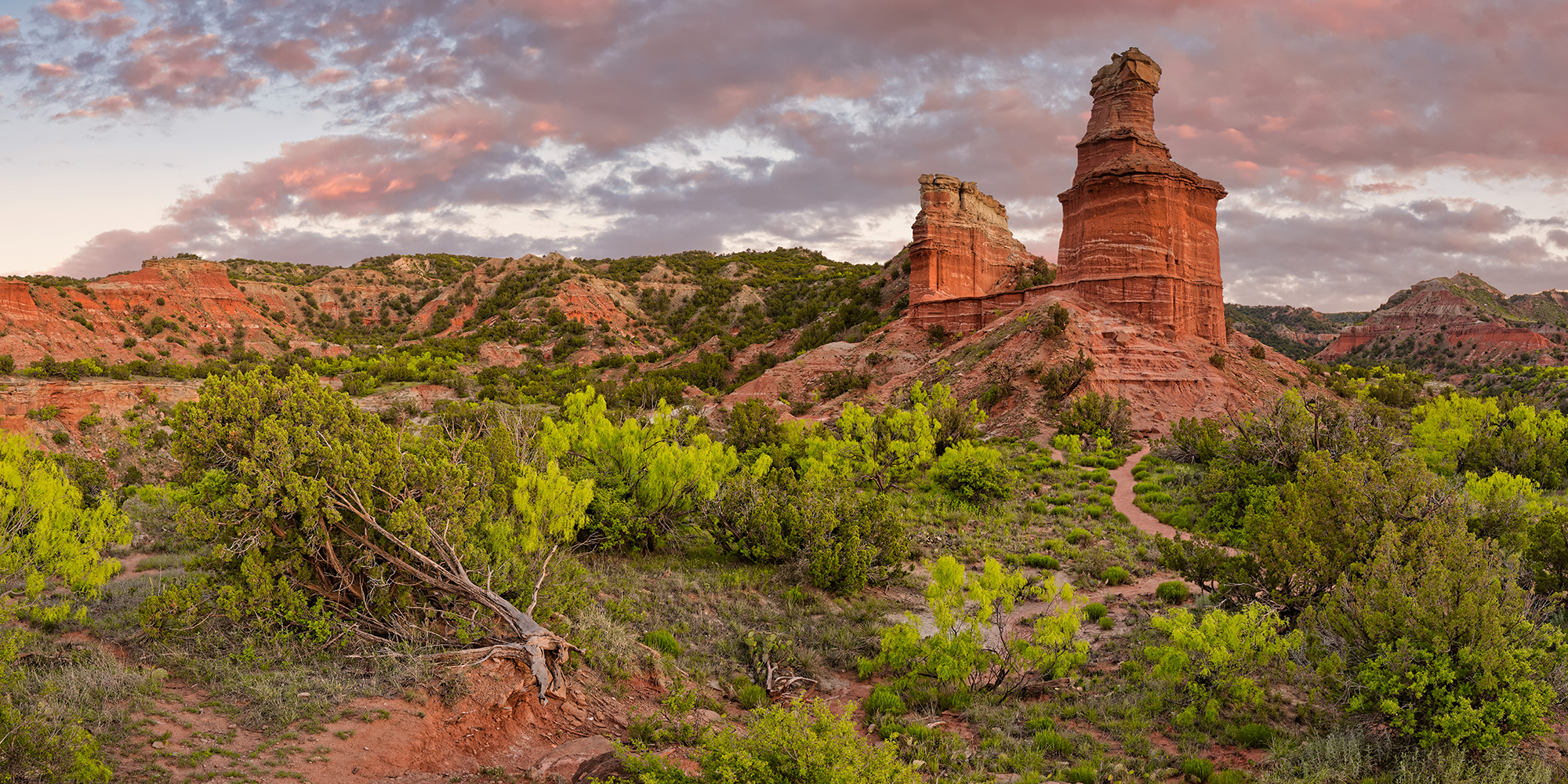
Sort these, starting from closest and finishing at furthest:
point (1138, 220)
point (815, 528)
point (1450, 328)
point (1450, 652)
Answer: point (1450, 652), point (815, 528), point (1138, 220), point (1450, 328)

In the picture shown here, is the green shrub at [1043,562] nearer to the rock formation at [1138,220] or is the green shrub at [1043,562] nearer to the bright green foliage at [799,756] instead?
the bright green foliage at [799,756]

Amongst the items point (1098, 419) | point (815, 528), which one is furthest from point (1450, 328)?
point (815, 528)

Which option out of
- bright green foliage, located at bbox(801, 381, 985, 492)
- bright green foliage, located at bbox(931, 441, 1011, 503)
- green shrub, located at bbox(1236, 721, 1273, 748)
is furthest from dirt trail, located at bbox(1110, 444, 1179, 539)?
green shrub, located at bbox(1236, 721, 1273, 748)

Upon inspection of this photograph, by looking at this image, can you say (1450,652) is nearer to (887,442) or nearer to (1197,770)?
(1197,770)

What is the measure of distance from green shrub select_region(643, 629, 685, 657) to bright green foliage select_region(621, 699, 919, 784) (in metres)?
4.96

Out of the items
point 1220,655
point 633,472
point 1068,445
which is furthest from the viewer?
point 1068,445

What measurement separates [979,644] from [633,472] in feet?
26.7

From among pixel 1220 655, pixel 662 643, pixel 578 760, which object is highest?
pixel 1220 655

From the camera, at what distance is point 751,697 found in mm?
9719

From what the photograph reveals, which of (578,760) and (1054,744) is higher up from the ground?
(578,760)

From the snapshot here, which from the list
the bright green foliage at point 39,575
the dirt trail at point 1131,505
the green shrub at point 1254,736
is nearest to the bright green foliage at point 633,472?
the bright green foliage at point 39,575

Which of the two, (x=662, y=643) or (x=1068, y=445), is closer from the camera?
(x=662, y=643)

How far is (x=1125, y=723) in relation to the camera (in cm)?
909

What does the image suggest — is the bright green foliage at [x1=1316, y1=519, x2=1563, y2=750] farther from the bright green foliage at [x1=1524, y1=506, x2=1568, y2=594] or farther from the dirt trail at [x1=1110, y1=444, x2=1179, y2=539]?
the dirt trail at [x1=1110, y1=444, x2=1179, y2=539]
